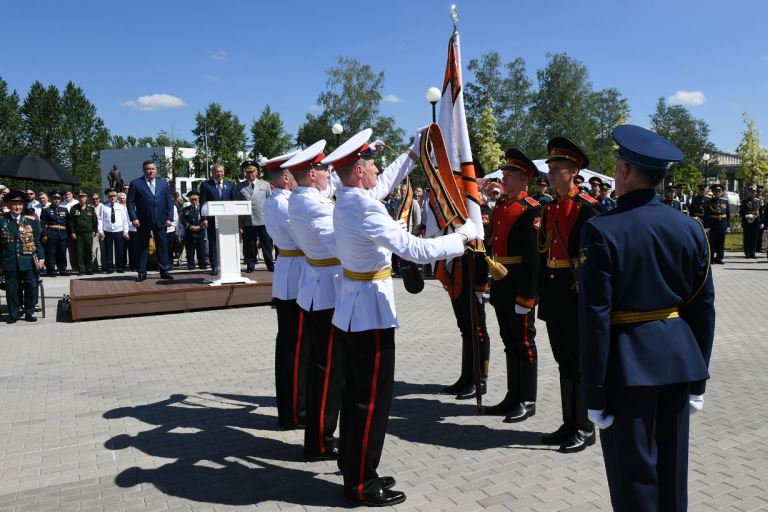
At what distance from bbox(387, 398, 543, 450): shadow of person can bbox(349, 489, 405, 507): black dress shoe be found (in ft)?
3.40

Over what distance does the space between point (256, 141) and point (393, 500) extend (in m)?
68.9

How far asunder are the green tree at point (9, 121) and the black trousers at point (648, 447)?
79.8 m

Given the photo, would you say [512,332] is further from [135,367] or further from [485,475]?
[135,367]

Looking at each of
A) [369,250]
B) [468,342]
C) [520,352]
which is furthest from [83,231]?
[369,250]

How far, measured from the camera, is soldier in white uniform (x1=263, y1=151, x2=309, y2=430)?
5.32m

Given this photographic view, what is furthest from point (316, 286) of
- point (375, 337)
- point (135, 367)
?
point (135, 367)

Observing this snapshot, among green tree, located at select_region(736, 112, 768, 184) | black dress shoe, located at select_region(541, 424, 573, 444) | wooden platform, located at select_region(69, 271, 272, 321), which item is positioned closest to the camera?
black dress shoe, located at select_region(541, 424, 573, 444)

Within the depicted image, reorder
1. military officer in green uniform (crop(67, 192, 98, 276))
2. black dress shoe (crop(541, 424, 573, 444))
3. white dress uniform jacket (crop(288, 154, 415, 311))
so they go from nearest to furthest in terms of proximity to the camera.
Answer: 1. white dress uniform jacket (crop(288, 154, 415, 311))
2. black dress shoe (crop(541, 424, 573, 444))
3. military officer in green uniform (crop(67, 192, 98, 276))

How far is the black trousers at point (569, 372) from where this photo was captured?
4852mm

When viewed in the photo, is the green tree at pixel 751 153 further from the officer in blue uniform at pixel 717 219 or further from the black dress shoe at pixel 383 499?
the black dress shoe at pixel 383 499

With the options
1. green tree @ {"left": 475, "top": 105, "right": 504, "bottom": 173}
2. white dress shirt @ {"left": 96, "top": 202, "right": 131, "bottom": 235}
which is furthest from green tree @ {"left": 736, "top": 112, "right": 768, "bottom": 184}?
white dress shirt @ {"left": 96, "top": 202, "right": 131, "bottom": 235}

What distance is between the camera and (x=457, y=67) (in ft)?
17.6

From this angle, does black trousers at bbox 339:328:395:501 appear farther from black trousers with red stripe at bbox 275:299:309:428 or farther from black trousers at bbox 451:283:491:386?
black trousers at bbox 451:283:491:386

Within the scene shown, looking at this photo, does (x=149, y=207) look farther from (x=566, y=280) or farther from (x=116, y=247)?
(x=566, y=280)
